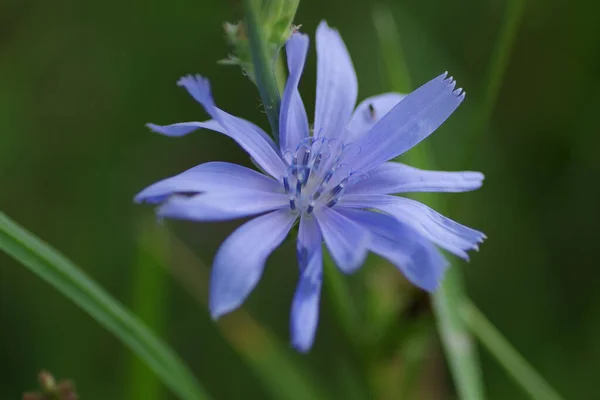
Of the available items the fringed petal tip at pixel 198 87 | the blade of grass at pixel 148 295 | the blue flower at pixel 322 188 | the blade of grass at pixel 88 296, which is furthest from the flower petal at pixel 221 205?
the blade of grass at pixel 148 295

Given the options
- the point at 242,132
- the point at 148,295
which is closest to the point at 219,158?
the point at 148,295

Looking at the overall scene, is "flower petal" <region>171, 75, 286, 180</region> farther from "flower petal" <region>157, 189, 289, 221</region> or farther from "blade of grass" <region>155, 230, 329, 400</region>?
"blade of grass" <region>155, 230, 329, 400</region>

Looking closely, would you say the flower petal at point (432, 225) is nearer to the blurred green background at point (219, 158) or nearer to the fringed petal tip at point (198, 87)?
the fringed petal tip at point (198, 87)

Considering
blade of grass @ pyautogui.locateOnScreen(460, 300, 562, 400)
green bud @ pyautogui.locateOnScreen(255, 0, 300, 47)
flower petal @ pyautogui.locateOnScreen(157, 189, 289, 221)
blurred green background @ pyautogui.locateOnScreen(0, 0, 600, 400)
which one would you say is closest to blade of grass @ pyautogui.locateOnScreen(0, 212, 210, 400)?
flower petal @ pyautogui.locateOnScreen(157, 189, 289, 221)

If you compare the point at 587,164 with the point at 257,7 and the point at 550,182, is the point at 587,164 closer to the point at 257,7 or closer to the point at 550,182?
Result: the point at 550,182

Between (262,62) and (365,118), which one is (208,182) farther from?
(365,118)

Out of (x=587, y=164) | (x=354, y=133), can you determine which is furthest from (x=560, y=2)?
(x=354, y=133)
